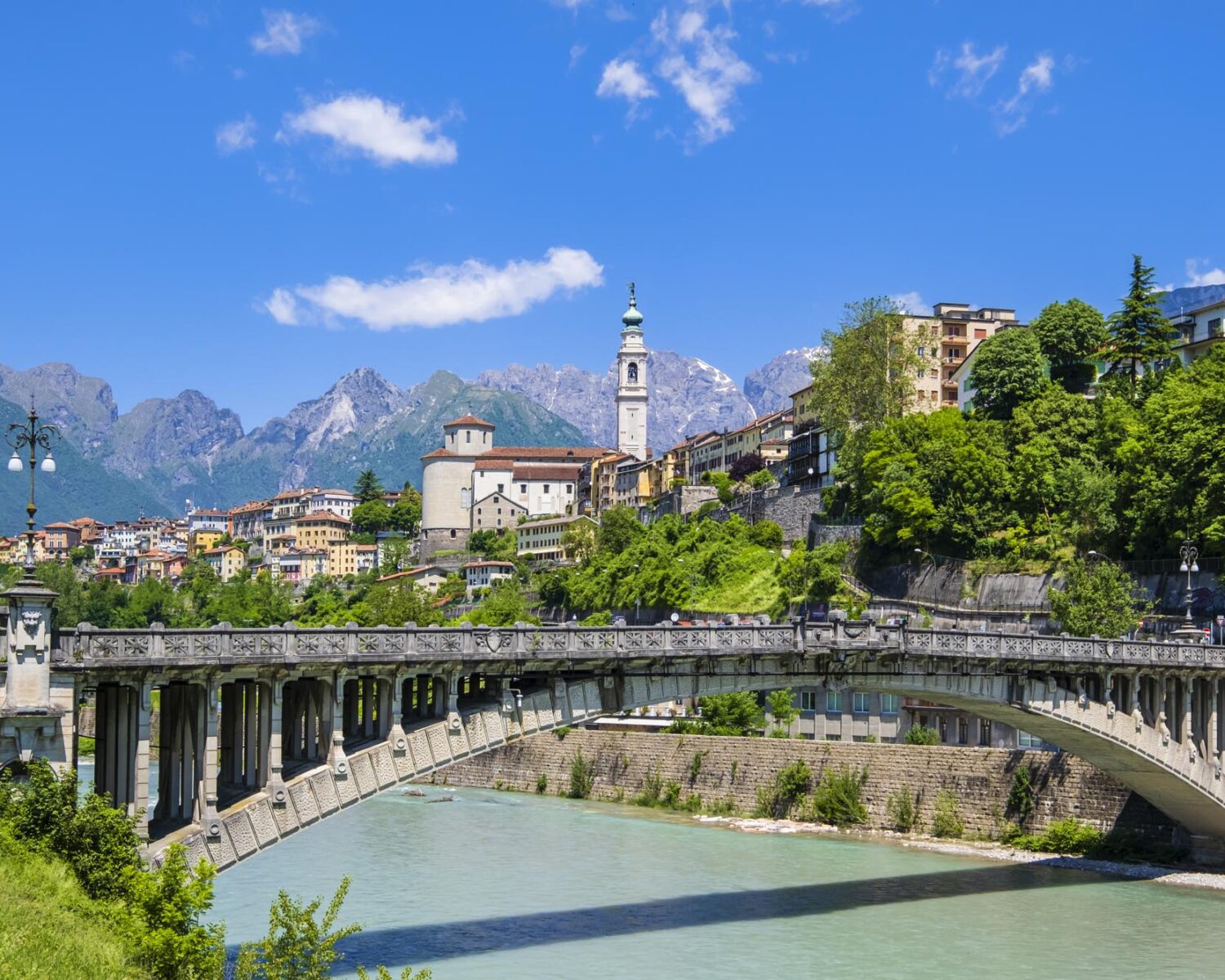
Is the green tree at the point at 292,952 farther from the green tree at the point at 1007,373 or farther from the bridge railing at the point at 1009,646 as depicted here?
the green tree at the point at 1007,373

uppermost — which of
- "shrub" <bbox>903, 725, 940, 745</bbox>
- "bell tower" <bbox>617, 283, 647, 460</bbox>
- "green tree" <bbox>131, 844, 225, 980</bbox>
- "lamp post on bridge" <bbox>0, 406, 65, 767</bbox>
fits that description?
"bell tower" <bbox>617, 283, 647, 460</bbox>

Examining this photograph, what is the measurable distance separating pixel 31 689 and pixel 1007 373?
67.9 meters

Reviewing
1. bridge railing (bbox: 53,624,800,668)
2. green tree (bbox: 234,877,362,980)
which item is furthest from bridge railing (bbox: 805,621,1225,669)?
green tree (bbox: 234,877,362,980)

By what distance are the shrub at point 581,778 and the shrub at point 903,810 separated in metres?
16.1

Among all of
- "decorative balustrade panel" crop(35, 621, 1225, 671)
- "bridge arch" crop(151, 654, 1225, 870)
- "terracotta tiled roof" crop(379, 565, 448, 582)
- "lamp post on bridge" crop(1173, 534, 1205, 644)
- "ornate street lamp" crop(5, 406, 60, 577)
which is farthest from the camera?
"terracotta tiled roof" crop(379, 565, 448, 582)

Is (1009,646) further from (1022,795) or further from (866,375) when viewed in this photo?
(866,375)

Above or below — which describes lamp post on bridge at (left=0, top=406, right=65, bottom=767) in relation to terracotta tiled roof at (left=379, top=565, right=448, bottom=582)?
below

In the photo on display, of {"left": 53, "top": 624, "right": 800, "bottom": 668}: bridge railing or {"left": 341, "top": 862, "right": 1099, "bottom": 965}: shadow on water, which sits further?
{"left": 341, "top": 862, "right": 1099, "bottom": 965}: shadow on water

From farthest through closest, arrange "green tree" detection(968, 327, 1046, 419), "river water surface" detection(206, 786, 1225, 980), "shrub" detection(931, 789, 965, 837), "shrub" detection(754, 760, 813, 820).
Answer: "green tree" detection(968, 327, 1046, 419), "shrub" detection(754, 760, 813, 820), "shrub" detection(931, 789, 965, 837), "river water surface" detection(206, 786, 1225, 980)

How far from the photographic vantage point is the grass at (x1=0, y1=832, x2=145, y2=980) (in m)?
20.6

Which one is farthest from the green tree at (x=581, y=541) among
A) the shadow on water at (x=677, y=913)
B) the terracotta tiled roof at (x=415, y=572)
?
the shadow on water at (x=677, y=913)

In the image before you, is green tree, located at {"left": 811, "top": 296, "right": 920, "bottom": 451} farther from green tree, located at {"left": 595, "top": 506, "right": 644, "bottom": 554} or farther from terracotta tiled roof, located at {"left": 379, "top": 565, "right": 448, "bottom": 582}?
terracotta tiled roof, located at {"left": 379, "top": 565, "right": 448, "bottom": 582}

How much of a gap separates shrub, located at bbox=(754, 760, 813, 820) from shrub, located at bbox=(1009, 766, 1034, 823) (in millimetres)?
8333

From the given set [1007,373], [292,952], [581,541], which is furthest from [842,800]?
[581,541]
